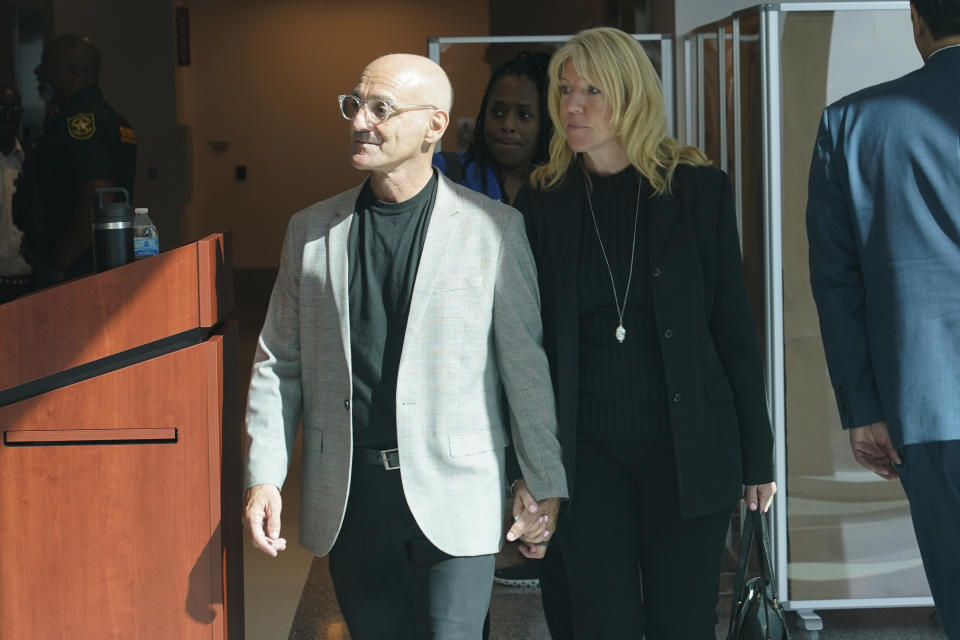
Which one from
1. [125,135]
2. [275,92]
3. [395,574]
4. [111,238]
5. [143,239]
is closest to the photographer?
[395,574]

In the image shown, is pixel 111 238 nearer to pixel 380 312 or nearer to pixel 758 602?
pixel 380 312

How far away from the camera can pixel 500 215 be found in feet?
7.70

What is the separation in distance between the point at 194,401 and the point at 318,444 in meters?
0.35

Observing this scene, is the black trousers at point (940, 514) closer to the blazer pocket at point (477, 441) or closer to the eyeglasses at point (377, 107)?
the blazer pocket at point (477, 441)

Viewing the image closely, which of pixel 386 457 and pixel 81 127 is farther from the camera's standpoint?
pixel 81 127

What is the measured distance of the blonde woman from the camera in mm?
2447

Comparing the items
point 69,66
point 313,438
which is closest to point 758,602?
point 313,438

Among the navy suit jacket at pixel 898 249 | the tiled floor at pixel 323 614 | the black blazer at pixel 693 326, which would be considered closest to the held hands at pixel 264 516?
the black blazer at pixel 693 326

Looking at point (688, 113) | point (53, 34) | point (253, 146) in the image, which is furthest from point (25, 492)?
point (253, 146)

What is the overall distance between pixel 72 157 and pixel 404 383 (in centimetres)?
314

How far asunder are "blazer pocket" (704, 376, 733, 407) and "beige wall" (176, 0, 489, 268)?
1140 centimetres

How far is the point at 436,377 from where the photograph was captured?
7.20 ft

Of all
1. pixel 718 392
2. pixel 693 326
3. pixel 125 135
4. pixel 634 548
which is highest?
pixel 125 135

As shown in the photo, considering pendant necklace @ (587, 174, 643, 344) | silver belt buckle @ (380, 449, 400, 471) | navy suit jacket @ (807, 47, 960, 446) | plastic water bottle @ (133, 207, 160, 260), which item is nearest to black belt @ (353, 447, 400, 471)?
silver belt buckle @ (380, 449, 400, 471)
